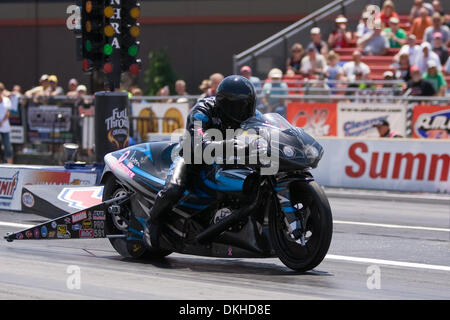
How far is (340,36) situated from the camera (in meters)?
25.2

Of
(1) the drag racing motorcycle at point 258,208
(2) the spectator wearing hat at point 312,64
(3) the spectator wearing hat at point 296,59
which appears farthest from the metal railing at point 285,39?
(1) the drag racing motorcycle at point 258,208

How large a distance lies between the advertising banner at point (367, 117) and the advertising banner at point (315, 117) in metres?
0.20

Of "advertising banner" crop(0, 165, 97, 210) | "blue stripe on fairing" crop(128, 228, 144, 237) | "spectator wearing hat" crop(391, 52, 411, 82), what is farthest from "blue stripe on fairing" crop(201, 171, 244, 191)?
"spectator wearing hat" crop(391, 52, 411, 82)

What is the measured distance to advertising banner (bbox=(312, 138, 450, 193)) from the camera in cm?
1781

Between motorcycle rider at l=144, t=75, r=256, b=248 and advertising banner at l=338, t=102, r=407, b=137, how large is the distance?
10.7 m

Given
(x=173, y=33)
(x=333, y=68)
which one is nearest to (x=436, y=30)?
(x=333, y=68)

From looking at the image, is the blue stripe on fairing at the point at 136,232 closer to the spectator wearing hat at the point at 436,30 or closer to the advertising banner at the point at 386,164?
the advertising banner at the point at 386,164

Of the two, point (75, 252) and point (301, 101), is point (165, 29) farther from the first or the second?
point (75, 252)

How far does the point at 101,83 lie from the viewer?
15.9 m

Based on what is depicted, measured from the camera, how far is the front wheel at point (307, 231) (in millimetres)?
8234
